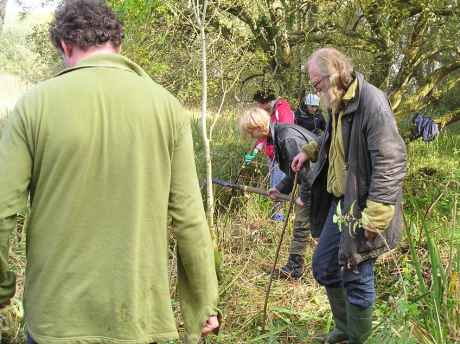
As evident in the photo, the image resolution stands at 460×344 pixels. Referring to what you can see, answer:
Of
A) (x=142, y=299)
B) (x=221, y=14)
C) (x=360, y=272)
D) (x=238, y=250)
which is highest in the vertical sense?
(x=221, y=14)

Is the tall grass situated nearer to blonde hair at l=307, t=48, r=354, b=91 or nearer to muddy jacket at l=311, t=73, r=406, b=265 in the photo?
muddy jacket at l=311, t=73, r=406, b=265

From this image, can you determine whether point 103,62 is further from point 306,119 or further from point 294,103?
point 294,103

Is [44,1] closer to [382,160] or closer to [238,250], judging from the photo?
[238,250]

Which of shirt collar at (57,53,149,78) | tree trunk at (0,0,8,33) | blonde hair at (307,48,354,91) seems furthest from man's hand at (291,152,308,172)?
tree trunk at (0,0,8,33)

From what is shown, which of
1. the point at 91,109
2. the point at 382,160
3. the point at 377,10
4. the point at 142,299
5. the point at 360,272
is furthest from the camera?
the point at 377,10

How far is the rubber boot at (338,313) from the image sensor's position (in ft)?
10.9

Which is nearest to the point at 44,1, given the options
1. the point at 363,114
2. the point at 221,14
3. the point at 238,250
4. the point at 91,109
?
the point at 221,14

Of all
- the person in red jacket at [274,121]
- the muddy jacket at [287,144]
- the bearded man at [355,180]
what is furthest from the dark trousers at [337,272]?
the person in red jacket at [274,121]

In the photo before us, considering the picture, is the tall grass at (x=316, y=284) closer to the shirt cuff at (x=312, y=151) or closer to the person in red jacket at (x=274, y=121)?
the person in red jacket at (x=274, y=121)

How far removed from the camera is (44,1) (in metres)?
6.77

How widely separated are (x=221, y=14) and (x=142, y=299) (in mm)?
4878

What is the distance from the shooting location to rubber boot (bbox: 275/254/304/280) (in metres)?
4.50

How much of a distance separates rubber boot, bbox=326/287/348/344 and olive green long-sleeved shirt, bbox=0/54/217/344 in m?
1.57

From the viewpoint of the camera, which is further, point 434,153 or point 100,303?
point 434,153
